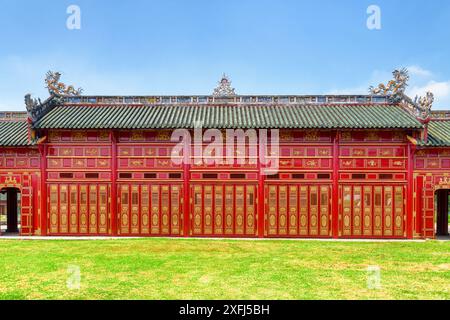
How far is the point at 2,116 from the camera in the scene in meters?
17.5

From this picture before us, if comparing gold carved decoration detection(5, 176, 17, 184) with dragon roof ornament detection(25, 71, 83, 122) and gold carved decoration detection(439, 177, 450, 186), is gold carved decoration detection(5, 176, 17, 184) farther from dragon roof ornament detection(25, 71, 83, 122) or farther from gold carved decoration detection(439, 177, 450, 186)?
gold carved decoration detection(439, 177, 450, 186)

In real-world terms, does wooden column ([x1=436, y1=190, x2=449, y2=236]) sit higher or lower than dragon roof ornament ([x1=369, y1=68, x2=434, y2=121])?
lower

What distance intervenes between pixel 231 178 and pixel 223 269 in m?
6.36

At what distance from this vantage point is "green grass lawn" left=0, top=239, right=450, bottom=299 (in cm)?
726

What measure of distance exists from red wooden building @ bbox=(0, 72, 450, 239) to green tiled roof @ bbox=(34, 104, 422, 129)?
0.29 feet

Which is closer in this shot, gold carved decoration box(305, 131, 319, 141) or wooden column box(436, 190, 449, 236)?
gold carved decoration box(305, 131, 319, 141)

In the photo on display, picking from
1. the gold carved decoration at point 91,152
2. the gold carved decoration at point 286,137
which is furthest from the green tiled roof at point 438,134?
the gold carved decoration at point 91,152

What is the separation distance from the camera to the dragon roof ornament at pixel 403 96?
48.5ft

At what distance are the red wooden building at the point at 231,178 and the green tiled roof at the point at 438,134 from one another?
0.16 feet

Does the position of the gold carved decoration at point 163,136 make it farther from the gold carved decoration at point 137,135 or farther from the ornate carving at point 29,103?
the ornate carving at point 29,103

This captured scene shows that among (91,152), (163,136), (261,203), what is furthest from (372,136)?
(91,152)

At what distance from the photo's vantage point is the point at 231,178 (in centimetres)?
1517

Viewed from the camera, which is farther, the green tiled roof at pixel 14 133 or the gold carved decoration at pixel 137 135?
the gold carved decoration at pixel 137 135

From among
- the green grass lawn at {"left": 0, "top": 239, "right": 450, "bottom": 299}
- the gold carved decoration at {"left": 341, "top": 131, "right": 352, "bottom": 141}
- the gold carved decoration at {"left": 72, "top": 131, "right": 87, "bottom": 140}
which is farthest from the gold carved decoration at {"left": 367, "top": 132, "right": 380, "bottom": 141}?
the gold carved decoration at {"left": 72, "top": 131, "right": 87, "bottom": 140}
